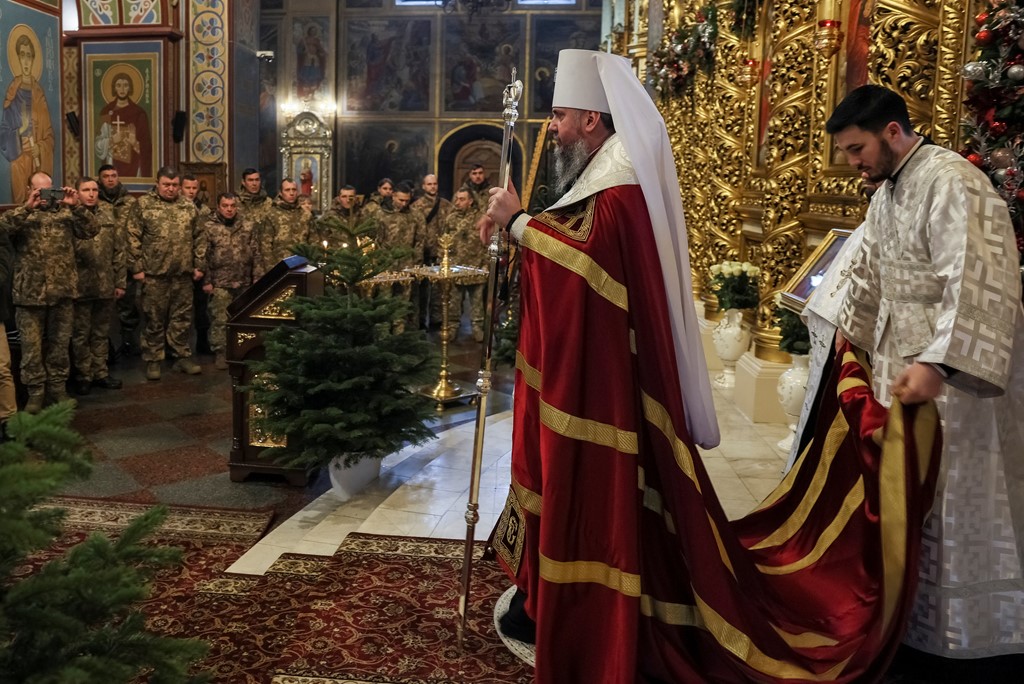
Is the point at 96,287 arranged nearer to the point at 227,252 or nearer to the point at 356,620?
the point at 227,252

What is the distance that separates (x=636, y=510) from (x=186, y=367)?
7421mm

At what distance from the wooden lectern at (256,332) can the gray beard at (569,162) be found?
9.26 ft

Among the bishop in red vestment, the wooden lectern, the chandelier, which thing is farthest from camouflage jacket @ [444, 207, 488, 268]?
the chandelier

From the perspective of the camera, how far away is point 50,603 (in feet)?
4.59

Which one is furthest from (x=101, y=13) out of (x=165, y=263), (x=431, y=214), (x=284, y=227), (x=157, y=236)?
(x=165, y=263)

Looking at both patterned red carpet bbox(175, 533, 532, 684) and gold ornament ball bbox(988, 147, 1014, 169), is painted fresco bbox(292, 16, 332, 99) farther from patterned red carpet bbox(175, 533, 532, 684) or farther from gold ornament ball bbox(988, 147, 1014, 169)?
gold ornament ball bbox(988, 147, 1014, 169)

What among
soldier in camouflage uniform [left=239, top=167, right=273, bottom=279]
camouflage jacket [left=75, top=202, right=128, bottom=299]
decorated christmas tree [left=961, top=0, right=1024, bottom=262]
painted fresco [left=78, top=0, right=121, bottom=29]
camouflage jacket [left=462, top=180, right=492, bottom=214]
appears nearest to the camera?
decorated christmas tree [left=961, top=0, right=1024, bottom=262]

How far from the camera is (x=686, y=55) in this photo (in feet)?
28.7

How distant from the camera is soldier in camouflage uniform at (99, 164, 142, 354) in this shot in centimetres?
854

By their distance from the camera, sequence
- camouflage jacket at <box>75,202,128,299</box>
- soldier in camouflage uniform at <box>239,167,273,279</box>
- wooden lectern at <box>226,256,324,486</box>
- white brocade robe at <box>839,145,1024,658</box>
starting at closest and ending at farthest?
white brocade robe at <box>839,145,1024,658</box> < wooden lectern at <box>226,256,324,486</box> < camouflage jacket at <box>75,202,128,299</box> < soldier in camouflage uniform at <box>239,167,273,279</box>

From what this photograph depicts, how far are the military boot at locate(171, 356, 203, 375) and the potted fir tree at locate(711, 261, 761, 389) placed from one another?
5096 mm

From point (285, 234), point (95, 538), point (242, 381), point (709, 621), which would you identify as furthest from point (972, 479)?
point (285, 234)

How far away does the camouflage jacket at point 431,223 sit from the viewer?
12.1 metres

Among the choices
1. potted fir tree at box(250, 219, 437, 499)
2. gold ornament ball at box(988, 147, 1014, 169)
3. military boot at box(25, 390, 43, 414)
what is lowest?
military boot at box(25, 390, 43, 414)
